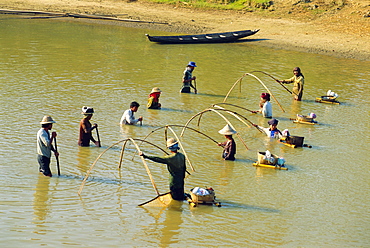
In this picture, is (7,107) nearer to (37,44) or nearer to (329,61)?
(37,44)

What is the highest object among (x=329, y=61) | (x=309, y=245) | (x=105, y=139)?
(x=329, y=61)

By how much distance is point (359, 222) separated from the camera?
7.98 metres

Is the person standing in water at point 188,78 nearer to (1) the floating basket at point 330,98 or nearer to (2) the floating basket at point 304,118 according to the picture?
(2) the floating basket at point 304,118

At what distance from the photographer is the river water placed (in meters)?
7.37

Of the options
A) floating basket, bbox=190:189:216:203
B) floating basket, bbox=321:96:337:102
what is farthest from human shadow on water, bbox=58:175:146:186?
floating basket, bbox=321:96:337:102

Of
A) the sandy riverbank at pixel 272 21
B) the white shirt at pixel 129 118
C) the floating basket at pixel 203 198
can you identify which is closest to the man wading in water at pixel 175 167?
the floating basket at pixel 203 198

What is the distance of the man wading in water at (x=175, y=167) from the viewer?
7.83 metres

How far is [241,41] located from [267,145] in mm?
14292

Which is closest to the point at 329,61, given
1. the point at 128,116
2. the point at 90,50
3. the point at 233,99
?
the point at 233,99

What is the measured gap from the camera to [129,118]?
39.8 ft

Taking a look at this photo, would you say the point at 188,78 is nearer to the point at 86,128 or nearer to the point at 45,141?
the point at 86,128

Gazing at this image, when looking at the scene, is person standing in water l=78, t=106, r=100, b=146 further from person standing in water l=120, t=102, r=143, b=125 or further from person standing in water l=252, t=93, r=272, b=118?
person standing in water l=252, t=93, r=272, b=118

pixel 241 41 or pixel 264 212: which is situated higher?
pixel 241 41

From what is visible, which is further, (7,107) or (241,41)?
(241,41)
